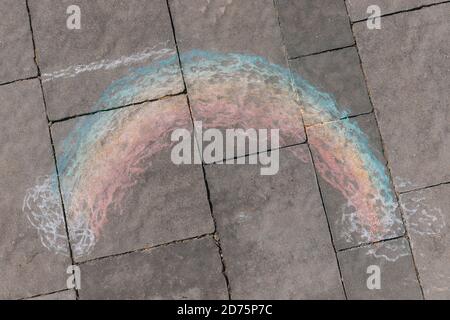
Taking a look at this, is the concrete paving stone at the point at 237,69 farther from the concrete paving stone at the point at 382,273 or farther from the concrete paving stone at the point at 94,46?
the concrete paving stone at the point at 382,273

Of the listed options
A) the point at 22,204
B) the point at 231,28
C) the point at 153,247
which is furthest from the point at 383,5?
the point at 22,204

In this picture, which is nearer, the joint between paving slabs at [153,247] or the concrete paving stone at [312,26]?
the joint between paving slabs at [153,247]

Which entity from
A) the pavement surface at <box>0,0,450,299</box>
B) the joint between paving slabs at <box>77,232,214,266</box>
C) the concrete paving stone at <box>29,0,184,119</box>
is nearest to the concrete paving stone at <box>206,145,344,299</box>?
the pavement surface at <box>0,0,450,299</box>

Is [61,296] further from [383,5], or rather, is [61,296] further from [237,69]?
[383,5]

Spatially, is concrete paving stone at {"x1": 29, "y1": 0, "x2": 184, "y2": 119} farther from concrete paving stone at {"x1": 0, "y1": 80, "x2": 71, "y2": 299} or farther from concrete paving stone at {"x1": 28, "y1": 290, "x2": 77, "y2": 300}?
concrete paving stone at {"x1": 28, "y1": 290, "x2": 77, "y2": 300}

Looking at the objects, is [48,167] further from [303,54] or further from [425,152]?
[425,152]

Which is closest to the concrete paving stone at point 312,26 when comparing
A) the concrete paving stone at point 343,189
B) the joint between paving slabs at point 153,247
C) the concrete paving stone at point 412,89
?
the concrete paving stone at point 412,89

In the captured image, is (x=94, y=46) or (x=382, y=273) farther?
(x=94, y=46)
